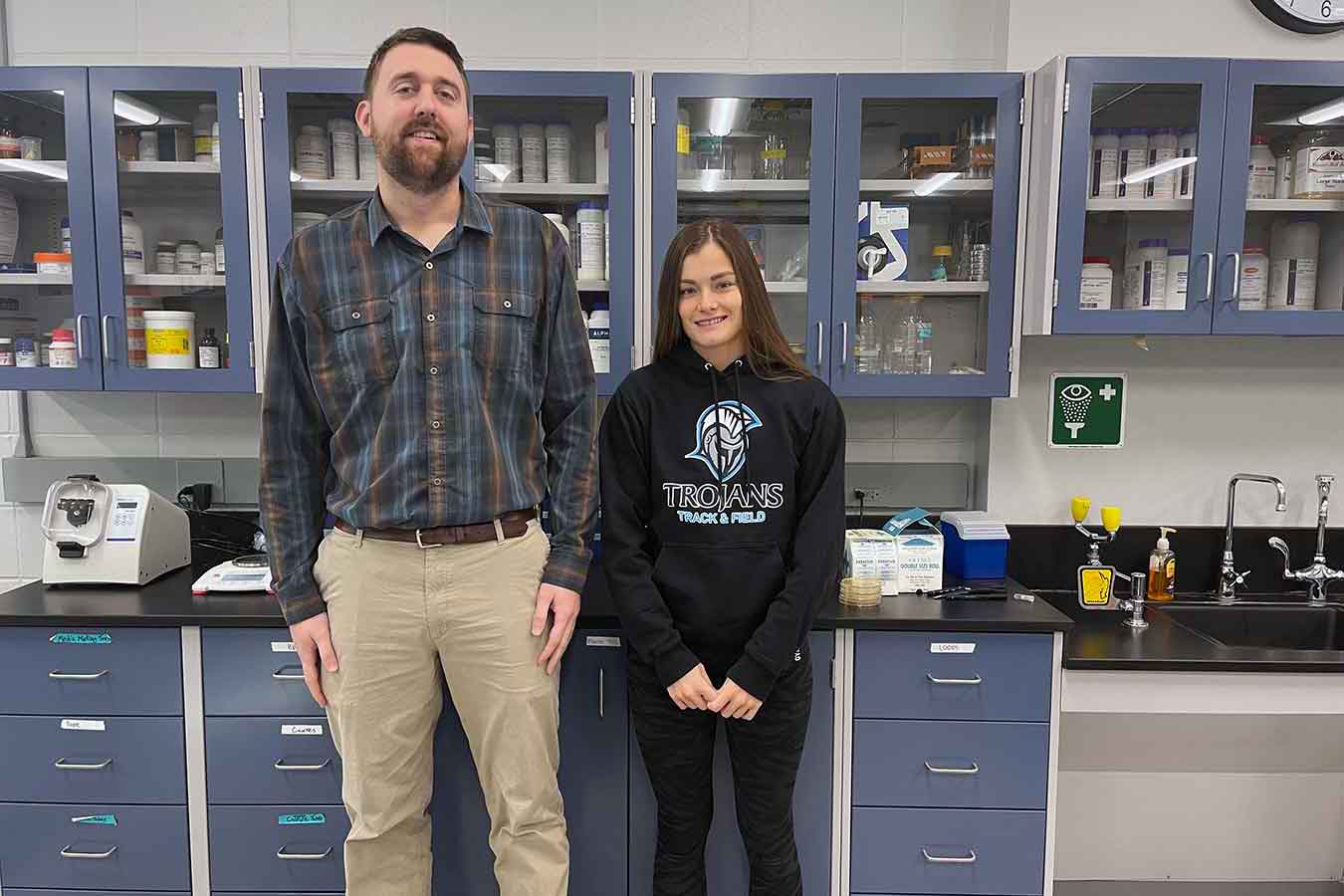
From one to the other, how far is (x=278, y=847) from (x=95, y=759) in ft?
1.46

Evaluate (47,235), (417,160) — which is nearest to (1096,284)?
(417,160)

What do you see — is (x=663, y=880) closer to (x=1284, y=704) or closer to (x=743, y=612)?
(x=743, y=612)

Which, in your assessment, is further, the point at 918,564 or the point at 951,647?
the point at 918,564

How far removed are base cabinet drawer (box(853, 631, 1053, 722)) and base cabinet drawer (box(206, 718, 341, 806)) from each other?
116 cm

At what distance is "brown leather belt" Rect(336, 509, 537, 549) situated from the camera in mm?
1450

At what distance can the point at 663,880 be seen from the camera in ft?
5.49

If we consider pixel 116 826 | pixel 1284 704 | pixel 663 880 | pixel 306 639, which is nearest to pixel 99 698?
pixel 116 826

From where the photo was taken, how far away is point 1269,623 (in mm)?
2213

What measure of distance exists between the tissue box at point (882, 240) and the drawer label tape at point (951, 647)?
894mm

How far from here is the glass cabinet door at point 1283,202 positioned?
6.31 ft

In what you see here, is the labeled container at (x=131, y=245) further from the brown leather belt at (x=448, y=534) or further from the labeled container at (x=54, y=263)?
the brown leather belt at (x=448, y=534)

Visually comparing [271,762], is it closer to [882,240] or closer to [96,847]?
[96,847]

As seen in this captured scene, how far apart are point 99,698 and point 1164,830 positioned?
272cm

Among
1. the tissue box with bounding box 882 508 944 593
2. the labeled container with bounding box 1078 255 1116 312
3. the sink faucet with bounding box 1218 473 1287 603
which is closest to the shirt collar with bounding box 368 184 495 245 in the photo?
the tissue box with bounding box 882 508 944 593
